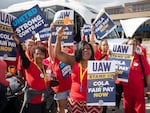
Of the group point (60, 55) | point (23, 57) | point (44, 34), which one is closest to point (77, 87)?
point (60, 55)

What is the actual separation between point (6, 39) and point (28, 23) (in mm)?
440

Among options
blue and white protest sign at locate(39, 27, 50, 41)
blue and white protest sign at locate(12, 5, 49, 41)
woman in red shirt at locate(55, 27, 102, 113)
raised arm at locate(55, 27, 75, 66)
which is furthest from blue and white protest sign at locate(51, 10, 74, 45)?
woman in red shirt at locate(55, 27, 102, 113)

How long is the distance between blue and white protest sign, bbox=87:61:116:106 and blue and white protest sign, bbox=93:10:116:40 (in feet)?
9.05

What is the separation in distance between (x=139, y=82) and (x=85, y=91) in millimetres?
1486

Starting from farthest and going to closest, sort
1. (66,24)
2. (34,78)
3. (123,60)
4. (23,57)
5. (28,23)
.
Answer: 1. (66,24)
2. (123,60)
3. (28,23)
4. (34,78)
5. (23,57)

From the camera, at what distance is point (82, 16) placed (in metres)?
→ 16.6

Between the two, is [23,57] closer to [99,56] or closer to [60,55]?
[60,55]

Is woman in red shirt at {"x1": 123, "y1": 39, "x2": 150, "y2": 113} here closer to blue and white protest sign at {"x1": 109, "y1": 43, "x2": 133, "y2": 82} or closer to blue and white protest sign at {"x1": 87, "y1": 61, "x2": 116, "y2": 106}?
blue and white protest sign at {"x1": 109, "y1": 43, "x2": 133, "y2": 82}

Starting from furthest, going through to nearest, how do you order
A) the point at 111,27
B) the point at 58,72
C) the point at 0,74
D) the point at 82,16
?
the point at 82,16 → the point at 111,27 → the point at 58,72 → the point at 0,74

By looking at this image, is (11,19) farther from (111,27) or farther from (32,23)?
(111,27)

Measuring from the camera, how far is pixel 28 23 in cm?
553

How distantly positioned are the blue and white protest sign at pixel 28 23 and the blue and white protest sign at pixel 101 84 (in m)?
1.27

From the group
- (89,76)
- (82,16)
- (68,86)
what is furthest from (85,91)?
(82,16)

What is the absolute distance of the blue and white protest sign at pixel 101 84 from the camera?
15.4ft
